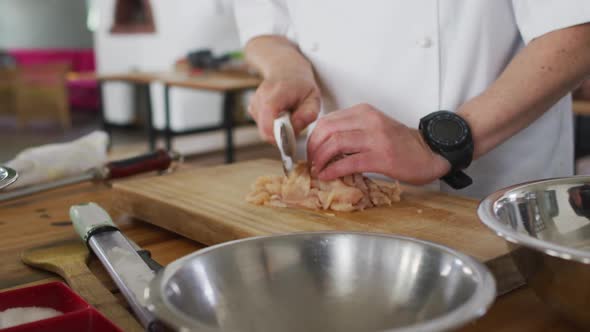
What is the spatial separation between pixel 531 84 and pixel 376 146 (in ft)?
1.06

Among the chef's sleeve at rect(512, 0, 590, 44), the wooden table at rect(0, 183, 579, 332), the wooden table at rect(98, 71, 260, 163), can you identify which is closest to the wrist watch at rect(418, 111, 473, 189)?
the chef's sleeve at rect(512, 0, 590, 44)

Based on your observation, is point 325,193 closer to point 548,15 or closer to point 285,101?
point 285,101

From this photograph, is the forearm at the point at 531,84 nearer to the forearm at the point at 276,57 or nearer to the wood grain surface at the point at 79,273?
the forearm at the point at 276,57

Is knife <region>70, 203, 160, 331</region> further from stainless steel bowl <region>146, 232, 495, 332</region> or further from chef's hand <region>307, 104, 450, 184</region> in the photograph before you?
chef's hand <region>307, 104, 450, 184</region>

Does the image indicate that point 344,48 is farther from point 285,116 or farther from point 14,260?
point 14,260

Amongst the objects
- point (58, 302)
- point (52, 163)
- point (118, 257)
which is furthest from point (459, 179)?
point (52, 163)

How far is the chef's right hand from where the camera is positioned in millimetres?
1359

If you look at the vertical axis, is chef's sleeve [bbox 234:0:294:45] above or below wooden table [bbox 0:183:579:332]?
above

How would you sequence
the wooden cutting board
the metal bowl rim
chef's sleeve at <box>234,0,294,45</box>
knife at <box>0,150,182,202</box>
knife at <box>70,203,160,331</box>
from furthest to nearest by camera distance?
chef's sleeve at <box>234,0,294,45</box>, knife at <box>0,150,182,202</box>, the wooden cutting board, knife at <box>70,203,160,331</box>, the metal bowl rim

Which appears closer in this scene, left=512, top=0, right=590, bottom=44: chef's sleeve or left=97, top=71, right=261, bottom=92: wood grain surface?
left=512, top=0, right=590, bottom=44: chef's sleeve

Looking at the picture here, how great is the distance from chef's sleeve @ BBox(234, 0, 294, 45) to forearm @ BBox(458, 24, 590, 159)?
732 millimetres

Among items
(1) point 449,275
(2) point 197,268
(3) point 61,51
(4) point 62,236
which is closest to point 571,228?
(1) point 449,275

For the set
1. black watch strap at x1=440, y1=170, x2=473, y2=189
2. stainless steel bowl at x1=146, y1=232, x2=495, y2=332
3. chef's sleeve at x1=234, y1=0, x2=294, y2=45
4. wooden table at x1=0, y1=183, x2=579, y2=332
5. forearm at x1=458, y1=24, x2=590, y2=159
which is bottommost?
wooden table at x1=0, y1=183, x2=579, y2=332

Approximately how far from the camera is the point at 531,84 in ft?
3.91
